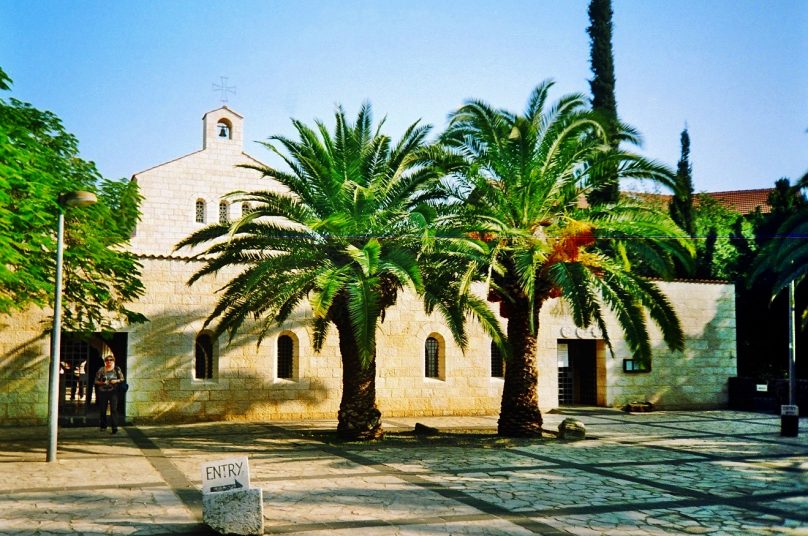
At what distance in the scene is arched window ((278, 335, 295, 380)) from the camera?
67.8 ft

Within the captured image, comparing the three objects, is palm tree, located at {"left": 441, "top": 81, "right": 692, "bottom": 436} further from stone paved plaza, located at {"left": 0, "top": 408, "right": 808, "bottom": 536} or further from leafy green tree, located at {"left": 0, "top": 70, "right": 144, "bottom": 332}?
leafy green tree, located at {"left": 0, "top": 70, "right": 144, "bottom": 332}

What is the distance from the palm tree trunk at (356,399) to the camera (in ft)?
50.9

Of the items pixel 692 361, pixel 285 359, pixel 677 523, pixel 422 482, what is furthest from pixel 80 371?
pixel 692 361

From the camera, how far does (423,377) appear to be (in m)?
21.6

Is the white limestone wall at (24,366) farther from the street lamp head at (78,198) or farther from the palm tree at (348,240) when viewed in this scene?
the street lamp head at (78,198)

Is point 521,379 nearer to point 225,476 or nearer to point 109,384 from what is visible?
point 109,384

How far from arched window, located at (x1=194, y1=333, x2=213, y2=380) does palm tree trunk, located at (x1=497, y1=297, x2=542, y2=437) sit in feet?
26.3

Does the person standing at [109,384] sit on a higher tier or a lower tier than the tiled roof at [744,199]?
lower

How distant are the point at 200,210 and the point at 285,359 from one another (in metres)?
18.1

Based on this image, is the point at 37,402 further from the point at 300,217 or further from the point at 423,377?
the point at 423,377

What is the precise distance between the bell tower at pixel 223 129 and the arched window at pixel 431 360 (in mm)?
19301

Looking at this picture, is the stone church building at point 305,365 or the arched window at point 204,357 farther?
the arched window at point 204,357

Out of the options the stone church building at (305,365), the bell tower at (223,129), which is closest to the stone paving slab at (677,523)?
the stone church building at (305,365)

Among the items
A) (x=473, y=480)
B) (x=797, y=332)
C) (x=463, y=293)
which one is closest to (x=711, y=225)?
(x=797, y=332)
